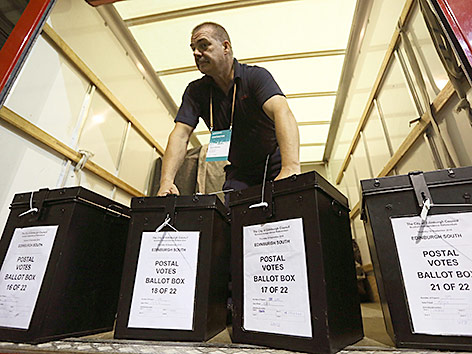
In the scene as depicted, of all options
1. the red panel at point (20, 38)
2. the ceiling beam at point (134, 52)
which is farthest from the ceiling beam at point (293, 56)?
the red panel at point (20, 38)

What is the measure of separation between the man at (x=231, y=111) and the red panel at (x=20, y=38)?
558 millimetres

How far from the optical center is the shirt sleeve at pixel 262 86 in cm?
110

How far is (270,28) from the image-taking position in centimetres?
204

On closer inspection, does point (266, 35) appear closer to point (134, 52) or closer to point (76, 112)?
point (134, 52)

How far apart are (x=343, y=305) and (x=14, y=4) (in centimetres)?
155

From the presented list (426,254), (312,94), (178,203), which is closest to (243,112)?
(178,203)

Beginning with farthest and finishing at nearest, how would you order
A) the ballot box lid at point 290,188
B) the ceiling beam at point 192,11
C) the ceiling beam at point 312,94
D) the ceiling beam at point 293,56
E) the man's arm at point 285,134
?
the ceiling beam at point 312,94
the ceiling beam at point 293,56
the ceiling beam at point 192,11
the man's arm at point 285,134
the ballot box lid at point 290,188

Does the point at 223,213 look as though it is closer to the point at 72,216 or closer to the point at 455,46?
the point at 72,216

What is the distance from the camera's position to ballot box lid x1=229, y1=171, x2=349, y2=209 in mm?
626

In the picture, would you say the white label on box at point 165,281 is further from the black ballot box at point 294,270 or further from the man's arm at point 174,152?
the man's arm at point 174,152

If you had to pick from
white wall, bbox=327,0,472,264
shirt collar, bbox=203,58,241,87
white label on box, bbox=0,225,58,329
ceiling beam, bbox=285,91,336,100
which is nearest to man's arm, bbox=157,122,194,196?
shirt collar, bbox=203,58,241,87

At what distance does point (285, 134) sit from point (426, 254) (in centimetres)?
54

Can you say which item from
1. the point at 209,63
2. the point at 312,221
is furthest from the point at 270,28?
the point at 312,221

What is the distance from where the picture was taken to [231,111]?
4.09 feet
